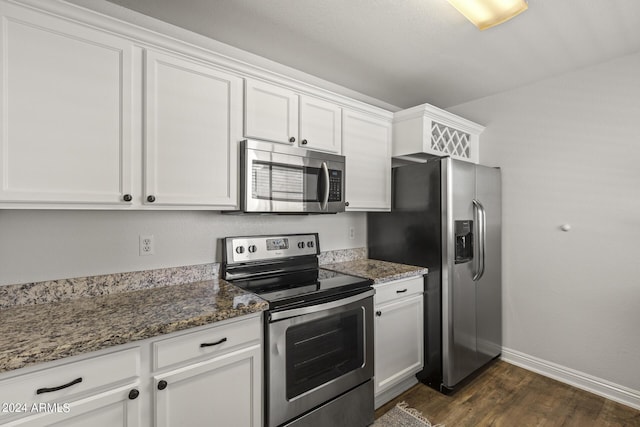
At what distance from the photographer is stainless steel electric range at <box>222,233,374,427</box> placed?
160 cm

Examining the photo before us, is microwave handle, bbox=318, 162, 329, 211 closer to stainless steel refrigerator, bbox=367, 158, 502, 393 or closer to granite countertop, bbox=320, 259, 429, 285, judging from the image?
granite countertop, bbox=320, 259, 429, 285

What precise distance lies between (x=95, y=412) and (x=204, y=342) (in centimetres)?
42

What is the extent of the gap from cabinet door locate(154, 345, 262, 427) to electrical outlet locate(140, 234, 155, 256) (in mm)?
785

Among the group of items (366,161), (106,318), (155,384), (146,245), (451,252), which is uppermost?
(366,161)

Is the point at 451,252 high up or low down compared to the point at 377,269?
up

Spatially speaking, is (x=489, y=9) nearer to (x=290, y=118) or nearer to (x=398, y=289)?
(x=290, y=118)

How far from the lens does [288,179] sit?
2039 millimetres

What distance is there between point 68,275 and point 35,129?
2.43 feet

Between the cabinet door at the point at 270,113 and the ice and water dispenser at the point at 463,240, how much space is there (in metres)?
1.43

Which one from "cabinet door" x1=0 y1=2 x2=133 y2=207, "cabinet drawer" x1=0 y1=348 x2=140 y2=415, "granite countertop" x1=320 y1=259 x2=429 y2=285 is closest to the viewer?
"cabinet drawer" x1=0 y1=348 x2=140 y2=415

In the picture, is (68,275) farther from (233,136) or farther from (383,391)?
(383,391)

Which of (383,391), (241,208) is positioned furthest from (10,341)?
(383,391)

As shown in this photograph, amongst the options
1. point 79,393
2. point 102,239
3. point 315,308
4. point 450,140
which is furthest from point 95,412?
point 450,140

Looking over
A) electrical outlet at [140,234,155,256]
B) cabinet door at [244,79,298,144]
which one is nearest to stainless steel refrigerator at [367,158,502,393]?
cabinet door at [244,79,298,144]
